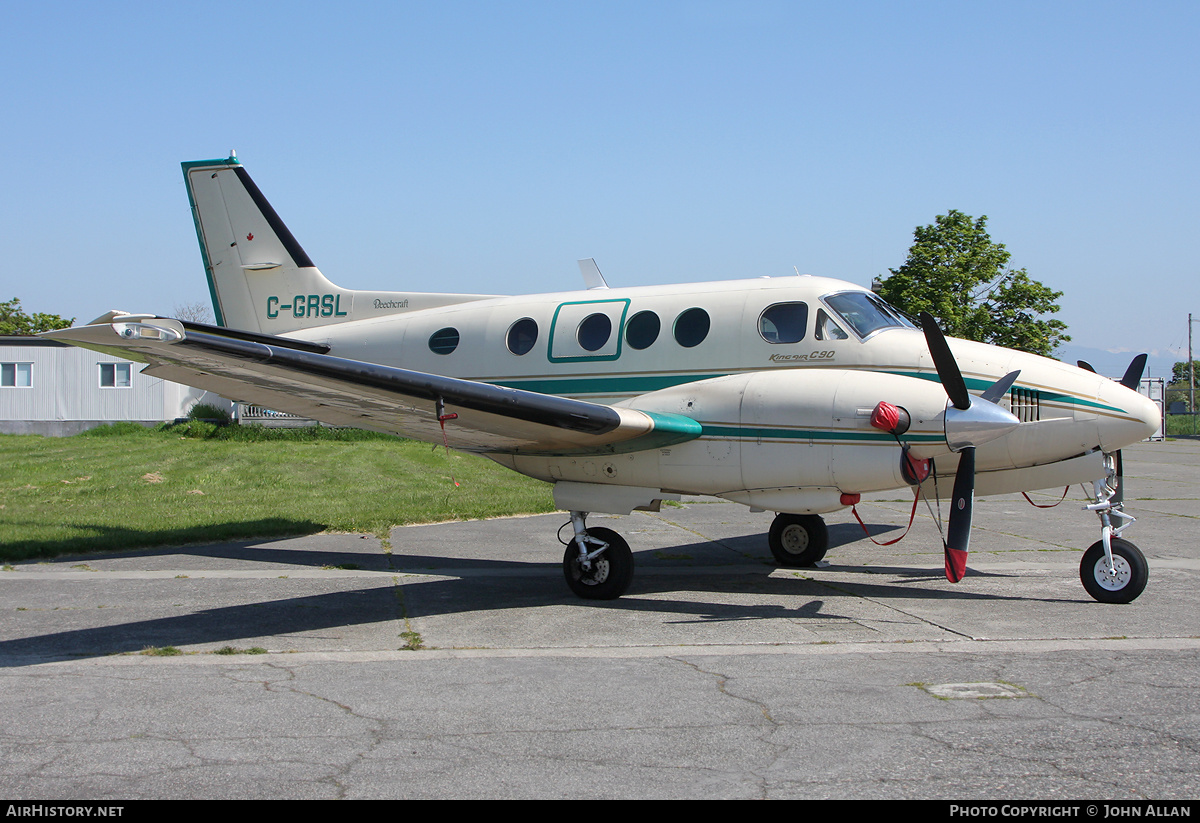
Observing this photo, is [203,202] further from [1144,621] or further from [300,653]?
[1144,621]

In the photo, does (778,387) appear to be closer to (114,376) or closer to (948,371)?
(948,371)

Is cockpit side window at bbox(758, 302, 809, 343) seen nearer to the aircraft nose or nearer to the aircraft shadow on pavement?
the aircraft shadow on pavement

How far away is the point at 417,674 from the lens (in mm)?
6574

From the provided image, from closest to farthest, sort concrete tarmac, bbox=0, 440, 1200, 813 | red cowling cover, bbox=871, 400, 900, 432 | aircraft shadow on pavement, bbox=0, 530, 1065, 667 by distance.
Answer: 1. concrete tarmac, bbox=0, 440, 1200, 813
2. aircraft shadow on pavement, bbox=0, 530, 1065, 667
3. red cowling cover, bbox=871, 400, 900, 432

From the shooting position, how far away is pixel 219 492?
63.3 ft

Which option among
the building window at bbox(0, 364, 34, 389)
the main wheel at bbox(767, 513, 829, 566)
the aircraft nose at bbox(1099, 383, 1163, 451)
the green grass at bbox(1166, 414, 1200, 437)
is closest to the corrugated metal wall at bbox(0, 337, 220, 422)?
the building window at bbox(0, 364, 34, 389)

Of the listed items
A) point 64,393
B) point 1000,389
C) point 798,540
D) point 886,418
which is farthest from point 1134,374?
point 64,393

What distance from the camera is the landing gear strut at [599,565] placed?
375 inches

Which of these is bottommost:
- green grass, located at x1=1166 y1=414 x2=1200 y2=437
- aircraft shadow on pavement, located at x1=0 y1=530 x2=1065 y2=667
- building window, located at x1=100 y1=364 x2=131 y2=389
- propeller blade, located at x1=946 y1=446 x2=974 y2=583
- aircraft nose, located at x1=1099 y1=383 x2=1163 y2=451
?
green grass, located at x1=1166 y1=414 x2=1200 y2=437

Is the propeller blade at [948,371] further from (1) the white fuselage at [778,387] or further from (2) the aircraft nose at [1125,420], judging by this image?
(2) the aircraft nose at [1125,420]

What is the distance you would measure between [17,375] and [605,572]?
37.6m

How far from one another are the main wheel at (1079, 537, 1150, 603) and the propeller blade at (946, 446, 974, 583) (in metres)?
1.35

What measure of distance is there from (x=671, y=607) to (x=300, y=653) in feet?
12.0

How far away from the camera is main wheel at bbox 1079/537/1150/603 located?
8680 millimetres
